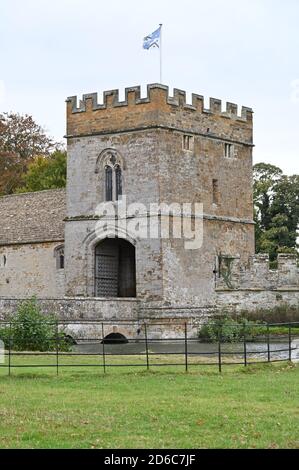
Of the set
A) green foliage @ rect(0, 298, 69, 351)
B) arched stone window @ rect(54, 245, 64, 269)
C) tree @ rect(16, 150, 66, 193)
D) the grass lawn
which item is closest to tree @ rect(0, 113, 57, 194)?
tree @ rect(16, 150, 66, 193)

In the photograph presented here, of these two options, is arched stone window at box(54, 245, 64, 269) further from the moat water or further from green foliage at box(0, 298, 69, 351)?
green foliage at box(0, 298, 69, 351)

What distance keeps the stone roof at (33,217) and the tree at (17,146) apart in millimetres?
21584

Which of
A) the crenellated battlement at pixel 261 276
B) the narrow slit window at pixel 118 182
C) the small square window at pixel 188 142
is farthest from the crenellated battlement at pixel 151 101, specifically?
the crenellated battlement at pixel 261 276

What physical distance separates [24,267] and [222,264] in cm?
952

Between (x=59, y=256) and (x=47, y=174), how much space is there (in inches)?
723

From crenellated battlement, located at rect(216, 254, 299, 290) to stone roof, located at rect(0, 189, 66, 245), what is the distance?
775 cm

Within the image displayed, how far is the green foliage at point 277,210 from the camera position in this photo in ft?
211

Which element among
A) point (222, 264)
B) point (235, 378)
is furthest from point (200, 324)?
point (235, 378)

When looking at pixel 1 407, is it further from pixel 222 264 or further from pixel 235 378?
pixel 222 264

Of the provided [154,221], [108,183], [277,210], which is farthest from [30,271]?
[277,210]

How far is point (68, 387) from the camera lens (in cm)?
2281

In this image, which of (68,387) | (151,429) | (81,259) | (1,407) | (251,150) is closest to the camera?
(151,429)

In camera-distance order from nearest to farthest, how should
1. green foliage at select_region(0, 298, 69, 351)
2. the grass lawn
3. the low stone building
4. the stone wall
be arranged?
1. the grass lawn
2. green foliage at select_region(0, 298, 69, 351)
3. the low stone building
4. the stone wall

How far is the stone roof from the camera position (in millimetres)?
49500
